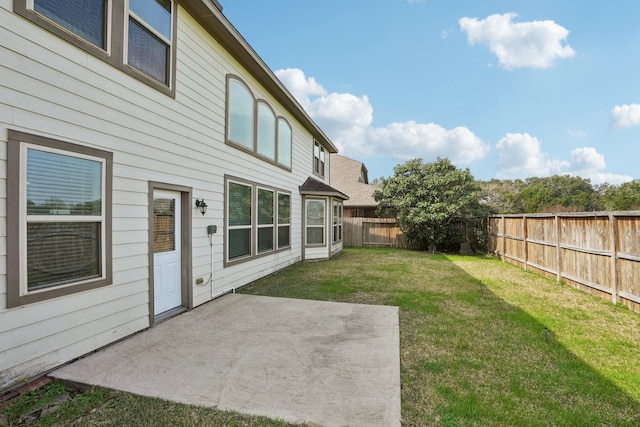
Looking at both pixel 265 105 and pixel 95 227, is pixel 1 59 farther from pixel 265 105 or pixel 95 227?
pixel 265 105

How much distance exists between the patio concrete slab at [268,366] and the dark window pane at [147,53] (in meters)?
3.62

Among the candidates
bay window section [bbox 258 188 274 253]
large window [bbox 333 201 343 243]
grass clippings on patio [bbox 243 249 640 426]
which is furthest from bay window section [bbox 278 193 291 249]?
large window [bbox 333 201 343 243]

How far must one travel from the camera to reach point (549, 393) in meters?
2.69

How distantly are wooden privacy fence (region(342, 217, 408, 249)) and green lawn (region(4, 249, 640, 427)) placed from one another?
9022mm

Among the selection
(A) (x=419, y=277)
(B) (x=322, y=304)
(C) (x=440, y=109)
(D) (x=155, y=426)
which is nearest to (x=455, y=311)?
(B) (x=322, y=304)

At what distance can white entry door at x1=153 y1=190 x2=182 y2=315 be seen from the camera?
14.3 ft

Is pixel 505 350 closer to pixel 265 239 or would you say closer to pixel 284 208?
pixel 265 239

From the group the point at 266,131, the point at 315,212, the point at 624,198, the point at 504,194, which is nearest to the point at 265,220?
the point at 266,131

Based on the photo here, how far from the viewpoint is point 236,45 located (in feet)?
19.3

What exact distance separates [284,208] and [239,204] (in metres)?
2.58

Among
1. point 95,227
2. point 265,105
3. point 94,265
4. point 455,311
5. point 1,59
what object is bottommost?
point 455,311

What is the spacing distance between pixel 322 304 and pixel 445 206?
30.7 feet

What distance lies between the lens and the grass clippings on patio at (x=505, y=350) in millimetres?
2449

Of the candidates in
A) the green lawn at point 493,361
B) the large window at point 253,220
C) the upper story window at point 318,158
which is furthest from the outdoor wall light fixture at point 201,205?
the upper story window at point 318,158
